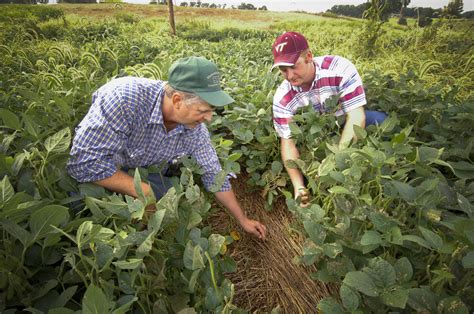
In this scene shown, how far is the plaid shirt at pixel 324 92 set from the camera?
1466 millimetres

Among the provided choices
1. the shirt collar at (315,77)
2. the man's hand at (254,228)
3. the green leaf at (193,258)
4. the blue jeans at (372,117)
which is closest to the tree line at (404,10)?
the blue jeans at (372,117)

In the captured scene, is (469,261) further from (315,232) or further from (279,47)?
(279,47)

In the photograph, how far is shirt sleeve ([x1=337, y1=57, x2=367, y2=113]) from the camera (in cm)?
147

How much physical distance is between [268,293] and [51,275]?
72cm

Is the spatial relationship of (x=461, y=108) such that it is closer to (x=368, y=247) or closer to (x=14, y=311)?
(x=368, y=247)

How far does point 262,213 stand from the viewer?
1401 mm

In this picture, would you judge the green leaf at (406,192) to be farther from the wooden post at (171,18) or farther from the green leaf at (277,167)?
the wooden post at (171,18)

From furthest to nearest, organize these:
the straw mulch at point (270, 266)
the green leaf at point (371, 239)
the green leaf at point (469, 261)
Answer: the straw mulch at point (270, 266) < the green leaf at point (371, 239) < the green leaf at point (469, 261)

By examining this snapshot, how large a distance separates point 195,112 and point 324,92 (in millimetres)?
779

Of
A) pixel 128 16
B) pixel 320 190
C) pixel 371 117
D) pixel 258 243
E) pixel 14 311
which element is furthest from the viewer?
pixel 128 16

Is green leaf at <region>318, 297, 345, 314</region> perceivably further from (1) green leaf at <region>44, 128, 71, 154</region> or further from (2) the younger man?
(1) green leaf at <region>44, 128, 71, 154</region>

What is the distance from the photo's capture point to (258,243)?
1.30m

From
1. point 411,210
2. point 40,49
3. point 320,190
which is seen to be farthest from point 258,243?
point 40,49

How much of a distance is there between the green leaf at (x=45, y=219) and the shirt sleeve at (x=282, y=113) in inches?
37.9
